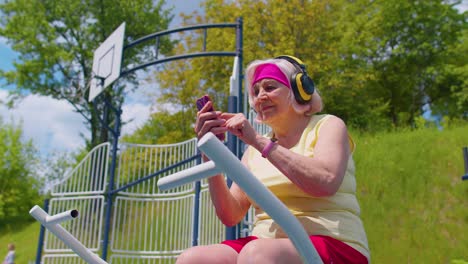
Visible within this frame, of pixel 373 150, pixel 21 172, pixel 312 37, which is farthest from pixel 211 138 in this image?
pixel 21 172

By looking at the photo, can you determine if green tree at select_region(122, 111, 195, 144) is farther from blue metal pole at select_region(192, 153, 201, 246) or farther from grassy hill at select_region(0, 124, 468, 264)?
blue metal pole at select_region(192, 153, 201, 246)

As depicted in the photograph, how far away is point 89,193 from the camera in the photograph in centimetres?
575

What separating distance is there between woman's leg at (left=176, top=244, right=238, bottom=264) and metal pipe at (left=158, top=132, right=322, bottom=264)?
0.33m

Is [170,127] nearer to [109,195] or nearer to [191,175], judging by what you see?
[109,195]

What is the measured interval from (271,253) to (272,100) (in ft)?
1.49

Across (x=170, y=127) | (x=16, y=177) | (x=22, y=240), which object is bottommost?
(x=22, y=240)

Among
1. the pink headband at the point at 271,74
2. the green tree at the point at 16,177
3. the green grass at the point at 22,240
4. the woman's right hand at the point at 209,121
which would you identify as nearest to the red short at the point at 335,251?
the woman's right hand at the point at 209,121

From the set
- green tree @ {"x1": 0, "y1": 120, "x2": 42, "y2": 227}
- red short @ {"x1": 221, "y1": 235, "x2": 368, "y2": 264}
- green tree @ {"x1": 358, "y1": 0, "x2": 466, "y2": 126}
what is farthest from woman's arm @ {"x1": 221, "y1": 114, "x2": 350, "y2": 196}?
green tree @ {"x1": 0, "y1": 120, "x2": 42, "y2": 227}

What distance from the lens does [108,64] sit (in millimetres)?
6832

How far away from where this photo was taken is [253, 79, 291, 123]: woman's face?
1.20 metres

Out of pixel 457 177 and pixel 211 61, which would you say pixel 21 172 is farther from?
pixel 457 177

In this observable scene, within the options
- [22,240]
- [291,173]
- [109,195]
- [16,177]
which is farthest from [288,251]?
[16,177]

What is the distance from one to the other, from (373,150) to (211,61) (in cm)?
749

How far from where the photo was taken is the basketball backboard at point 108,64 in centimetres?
661
